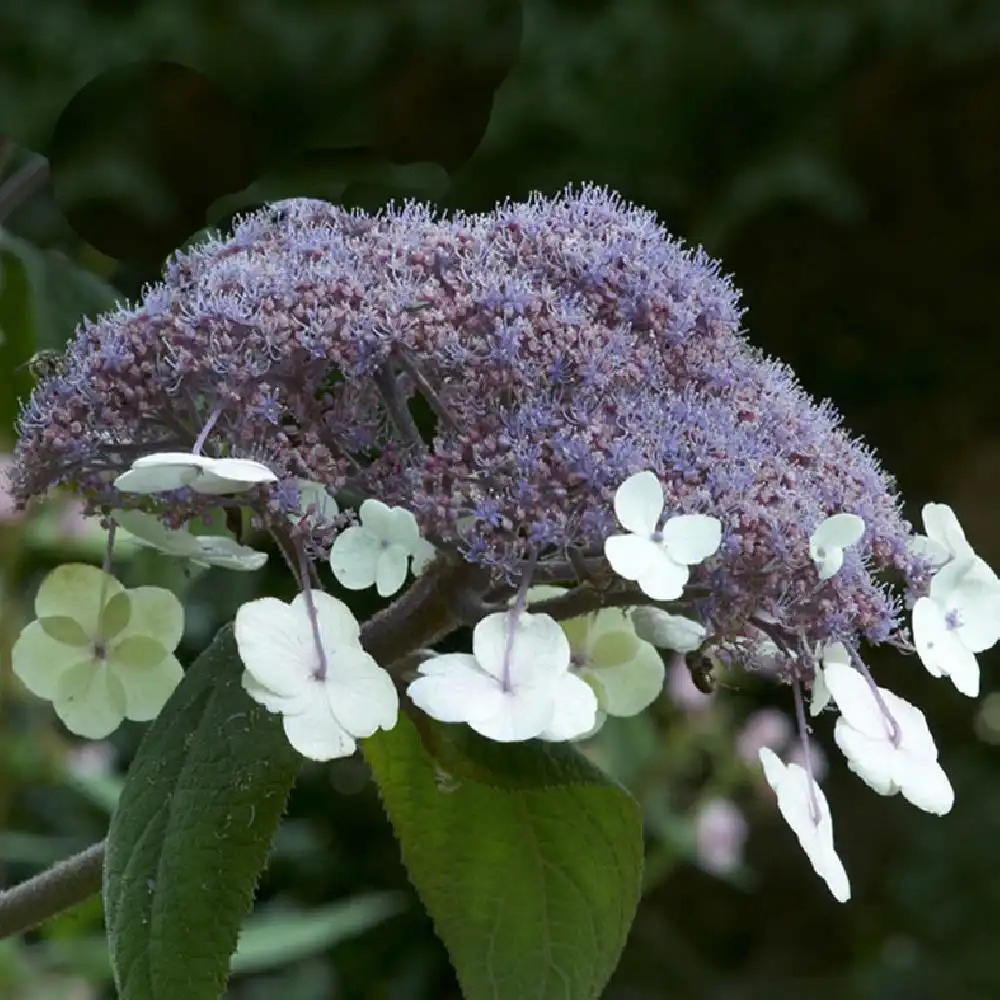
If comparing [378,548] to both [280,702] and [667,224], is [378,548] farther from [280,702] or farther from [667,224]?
[667,224]

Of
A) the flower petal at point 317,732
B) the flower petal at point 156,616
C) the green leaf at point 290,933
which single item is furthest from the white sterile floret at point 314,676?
the green leaf at point 290,933

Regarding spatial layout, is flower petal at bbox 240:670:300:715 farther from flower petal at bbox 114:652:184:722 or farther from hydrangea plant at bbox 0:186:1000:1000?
flower petal at bbox 114:652:184:722

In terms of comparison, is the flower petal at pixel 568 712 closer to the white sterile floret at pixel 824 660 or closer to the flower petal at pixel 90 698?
the white sterile floret at pixel 824 660

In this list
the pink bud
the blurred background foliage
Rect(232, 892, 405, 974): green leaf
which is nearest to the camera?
the blurred background foliage

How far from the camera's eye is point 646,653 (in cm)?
59

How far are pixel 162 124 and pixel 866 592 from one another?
347 mm

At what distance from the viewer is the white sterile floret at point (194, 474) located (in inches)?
16.1

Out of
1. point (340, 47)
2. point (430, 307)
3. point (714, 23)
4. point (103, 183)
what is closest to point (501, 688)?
point (430, 307)

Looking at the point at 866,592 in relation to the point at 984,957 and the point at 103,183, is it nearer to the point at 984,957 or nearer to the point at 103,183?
the point at 103,183

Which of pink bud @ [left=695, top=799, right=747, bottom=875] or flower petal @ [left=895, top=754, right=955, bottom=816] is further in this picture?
pink bud @ [left=695, top=799, right=747, bottom=875]

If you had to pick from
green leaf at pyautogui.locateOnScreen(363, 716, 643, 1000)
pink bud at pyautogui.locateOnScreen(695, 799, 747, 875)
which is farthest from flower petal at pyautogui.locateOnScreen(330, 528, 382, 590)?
pink bud at pyautogui.locateOnScreen(695, 799, 747, 875)

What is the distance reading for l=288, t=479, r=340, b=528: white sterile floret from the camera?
0.44 m

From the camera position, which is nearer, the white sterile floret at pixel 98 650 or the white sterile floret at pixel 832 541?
the white sterile floret at pixel 832 541

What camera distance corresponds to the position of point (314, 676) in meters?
0.43
